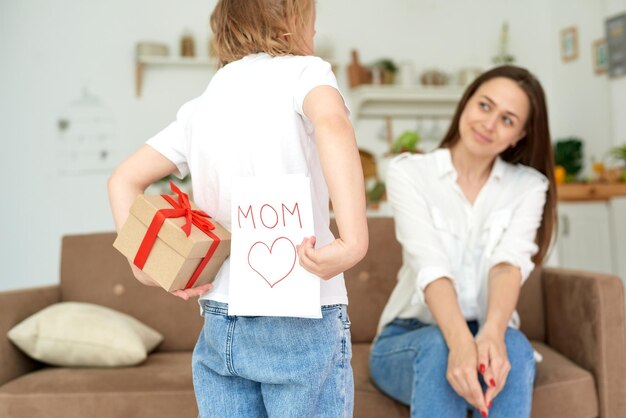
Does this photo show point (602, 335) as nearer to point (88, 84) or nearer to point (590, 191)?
point (590, 191)

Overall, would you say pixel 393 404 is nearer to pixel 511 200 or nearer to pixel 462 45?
pixel 511 200

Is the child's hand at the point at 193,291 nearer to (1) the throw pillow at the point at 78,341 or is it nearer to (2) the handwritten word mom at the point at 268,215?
(2) the handwritten word mom at the point at 268,215

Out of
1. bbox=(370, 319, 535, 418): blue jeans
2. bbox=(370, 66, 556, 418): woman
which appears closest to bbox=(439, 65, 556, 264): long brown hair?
bbox=(370, 66, 556, 418): woman

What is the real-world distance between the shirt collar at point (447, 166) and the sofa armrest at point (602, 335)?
37 cm

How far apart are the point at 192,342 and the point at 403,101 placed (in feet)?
11.5

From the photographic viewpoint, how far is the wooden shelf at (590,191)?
14.1ft

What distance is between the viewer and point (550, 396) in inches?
65.6

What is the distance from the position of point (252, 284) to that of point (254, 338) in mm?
82

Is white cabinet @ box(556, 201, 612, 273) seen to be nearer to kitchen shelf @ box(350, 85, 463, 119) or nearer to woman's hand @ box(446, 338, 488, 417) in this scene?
kitchen shelf @ box(350, 85, 463, 119)

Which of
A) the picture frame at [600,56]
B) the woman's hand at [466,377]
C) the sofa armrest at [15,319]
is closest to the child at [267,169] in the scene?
the woman's hand at [466,377]

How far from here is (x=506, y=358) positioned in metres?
1.43

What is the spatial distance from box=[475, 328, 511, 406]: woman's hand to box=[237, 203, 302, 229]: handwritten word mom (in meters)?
0.69

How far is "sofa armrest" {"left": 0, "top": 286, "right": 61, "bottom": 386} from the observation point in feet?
6.29

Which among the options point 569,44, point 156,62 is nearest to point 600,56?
point 569,44
